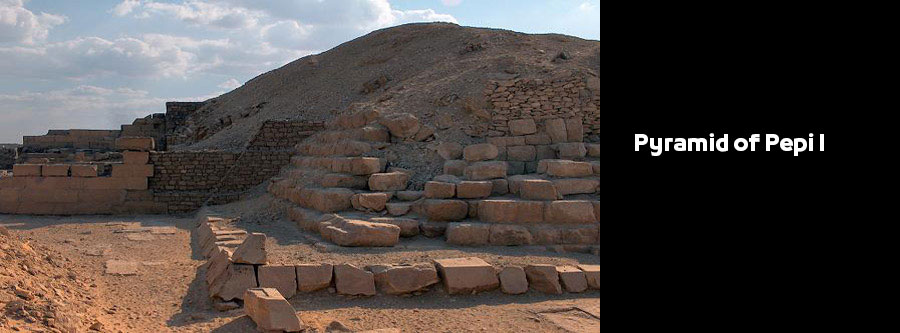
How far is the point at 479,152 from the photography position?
11.5 metres

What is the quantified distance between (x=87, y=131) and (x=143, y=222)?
13718 mm

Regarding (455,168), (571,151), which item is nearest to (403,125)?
(455,168)

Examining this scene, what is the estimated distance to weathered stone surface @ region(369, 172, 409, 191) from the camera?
35.3ft

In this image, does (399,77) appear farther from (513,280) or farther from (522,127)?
(513,280)

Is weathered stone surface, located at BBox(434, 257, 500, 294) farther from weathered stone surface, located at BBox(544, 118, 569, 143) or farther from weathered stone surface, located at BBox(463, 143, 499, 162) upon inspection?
weathered stone surface, located at BBox(544, 118, 569, 143)

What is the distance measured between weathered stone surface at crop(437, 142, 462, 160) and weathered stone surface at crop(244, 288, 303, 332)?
6.21 meters

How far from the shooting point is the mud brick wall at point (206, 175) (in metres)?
14.7

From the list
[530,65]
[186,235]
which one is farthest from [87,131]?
[530,65]

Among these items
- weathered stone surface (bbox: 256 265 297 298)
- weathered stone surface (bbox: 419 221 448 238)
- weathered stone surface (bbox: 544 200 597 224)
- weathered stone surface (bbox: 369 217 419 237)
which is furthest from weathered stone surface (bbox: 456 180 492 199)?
weathered stone surface (bbox: 256 265 297 298)

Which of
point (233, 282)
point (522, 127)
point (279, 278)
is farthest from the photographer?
point (522, 127)

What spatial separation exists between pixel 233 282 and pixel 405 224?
320 centimetres

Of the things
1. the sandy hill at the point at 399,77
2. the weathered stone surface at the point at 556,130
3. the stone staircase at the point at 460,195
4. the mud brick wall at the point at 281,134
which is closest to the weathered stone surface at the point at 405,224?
the stone staircase at the point at 460,195

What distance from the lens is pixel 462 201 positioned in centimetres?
1002

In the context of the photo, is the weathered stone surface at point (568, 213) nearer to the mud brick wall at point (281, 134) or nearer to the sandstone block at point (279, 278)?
the sandstone block at point (279, 278)
